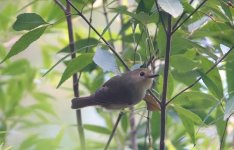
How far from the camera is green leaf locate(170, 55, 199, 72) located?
78 cm

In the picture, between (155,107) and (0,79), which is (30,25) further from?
(0,79)

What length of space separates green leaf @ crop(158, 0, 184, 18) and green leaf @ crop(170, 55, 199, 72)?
0.18m

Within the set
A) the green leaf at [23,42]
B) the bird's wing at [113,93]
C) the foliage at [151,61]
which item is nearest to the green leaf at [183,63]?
the foliage at [151,61]

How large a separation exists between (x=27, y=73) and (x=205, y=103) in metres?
0.45

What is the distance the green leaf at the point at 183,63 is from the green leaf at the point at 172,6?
0.58 ft

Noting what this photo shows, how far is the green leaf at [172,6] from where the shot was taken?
60 centimetres

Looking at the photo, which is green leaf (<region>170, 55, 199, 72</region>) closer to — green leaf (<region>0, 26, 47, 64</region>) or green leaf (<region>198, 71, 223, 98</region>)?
green leaf (<region>198, 71, 223, 98</region>)

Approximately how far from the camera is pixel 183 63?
0.79 metres

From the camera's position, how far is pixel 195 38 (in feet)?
3.05

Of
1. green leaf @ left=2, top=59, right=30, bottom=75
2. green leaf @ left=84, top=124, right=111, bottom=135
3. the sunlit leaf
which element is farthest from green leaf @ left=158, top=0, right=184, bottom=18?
green leaf @ left=2, top=59, right=30, bottom=75

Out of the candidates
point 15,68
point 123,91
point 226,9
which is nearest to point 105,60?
point 123,91

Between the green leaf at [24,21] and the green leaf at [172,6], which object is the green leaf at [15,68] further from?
the green leaf at [172,6]

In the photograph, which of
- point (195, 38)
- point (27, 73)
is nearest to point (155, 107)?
point (195, 38)

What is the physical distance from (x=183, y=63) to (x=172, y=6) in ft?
0.64
